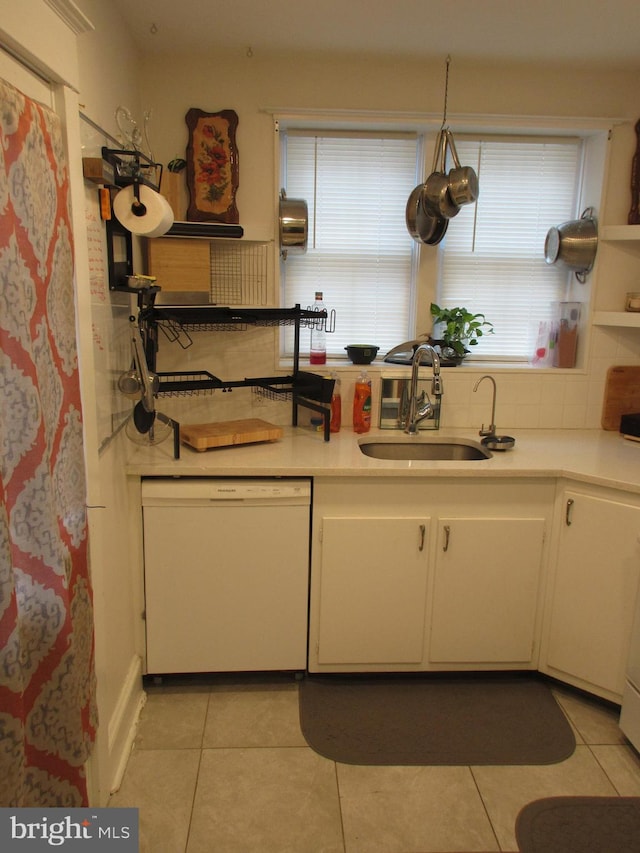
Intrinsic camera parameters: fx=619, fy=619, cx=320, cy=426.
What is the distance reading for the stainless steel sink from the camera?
2771mm

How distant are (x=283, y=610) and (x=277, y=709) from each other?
36 cm

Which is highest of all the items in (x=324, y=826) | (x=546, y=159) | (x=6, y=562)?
(x=546, y=159)

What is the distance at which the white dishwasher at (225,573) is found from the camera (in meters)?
2.27

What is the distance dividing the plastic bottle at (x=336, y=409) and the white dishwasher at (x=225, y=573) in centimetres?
56

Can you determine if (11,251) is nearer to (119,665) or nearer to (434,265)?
(119,665)

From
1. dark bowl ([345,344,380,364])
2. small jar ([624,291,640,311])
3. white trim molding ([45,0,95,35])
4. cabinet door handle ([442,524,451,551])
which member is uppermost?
white trim molding ([45,0,95,35])

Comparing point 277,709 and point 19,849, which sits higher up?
point 19,849

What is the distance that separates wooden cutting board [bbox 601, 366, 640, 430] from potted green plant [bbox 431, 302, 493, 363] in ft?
2.15

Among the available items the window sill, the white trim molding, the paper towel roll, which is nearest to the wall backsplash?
the window sill

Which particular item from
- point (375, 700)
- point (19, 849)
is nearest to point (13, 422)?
point (19, 849)

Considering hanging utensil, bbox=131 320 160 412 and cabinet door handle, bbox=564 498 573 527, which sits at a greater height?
hanging utensil, bbox=131 320 160 412

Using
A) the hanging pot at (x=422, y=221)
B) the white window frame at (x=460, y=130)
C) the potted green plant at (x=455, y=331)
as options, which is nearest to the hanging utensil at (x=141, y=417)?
the white window frame at (x=460, y=130)

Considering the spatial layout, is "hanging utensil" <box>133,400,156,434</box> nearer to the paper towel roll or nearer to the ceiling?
the paper towel roll

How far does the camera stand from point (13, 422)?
1115 mm
